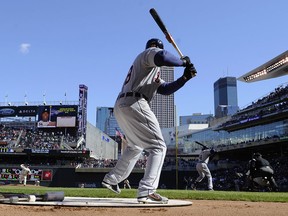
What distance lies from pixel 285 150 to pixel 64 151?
26.9 m

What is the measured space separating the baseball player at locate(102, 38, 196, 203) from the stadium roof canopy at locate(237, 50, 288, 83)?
120 feet

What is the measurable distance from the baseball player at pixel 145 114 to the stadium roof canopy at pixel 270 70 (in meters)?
36.5

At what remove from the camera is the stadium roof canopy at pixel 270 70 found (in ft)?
131

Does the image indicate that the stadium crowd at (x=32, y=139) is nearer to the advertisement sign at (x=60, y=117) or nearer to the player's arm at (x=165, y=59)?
the advertisement sign at (x=60, y=117)

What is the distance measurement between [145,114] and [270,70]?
41547 mm

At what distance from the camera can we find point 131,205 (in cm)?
428

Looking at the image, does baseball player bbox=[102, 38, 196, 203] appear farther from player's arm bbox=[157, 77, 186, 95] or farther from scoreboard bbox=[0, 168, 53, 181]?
scoreboard bbox=[0, 168, 53, 181]

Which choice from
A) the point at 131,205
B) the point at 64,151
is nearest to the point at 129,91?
the point at 131,205

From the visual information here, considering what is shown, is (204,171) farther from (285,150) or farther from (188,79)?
(285,150)

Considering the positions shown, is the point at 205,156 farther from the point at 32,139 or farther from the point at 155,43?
the point at 32,139

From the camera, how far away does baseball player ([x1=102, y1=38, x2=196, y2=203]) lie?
4715 millimetres

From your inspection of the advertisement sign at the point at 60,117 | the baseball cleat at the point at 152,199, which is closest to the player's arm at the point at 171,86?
the baseball cleat at the point at 152,199

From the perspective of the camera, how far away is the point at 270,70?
4322 cm

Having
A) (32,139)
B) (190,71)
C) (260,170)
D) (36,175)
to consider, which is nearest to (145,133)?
(190,71)
